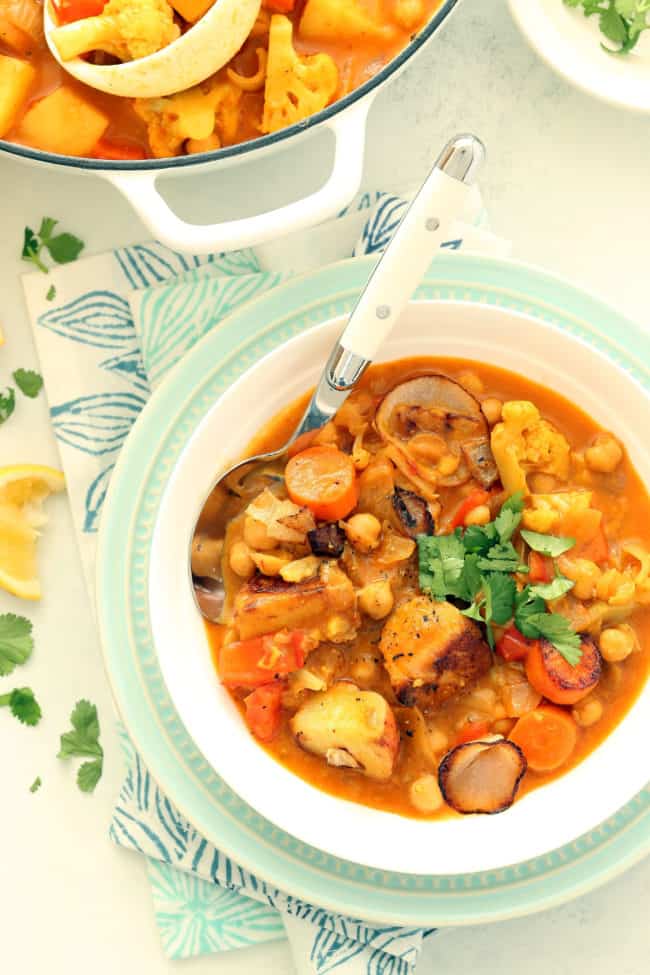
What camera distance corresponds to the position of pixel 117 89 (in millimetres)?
3023

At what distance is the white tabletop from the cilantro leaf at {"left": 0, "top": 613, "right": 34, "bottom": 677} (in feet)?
0.13

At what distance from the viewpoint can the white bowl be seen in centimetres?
306

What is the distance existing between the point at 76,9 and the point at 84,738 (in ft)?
7.62

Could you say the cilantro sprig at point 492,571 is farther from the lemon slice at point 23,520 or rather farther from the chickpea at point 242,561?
the lemon slice at point 23,520

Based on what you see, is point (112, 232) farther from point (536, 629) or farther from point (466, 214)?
point (536, 629)

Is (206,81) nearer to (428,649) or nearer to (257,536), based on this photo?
(257,536)

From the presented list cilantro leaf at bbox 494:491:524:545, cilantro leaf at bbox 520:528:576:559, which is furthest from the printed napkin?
cilantro leaf at bbox 520:528:576:559

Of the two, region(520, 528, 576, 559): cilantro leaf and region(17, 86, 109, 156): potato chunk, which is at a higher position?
region(17, 86, 109, 156): potato chunk

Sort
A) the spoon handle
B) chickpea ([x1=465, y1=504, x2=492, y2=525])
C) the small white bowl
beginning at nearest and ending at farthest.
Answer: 1. the spoon handle
2. chickpea ([x1=465, y1=504, x2=492, y2=525])
3. the small white bowl

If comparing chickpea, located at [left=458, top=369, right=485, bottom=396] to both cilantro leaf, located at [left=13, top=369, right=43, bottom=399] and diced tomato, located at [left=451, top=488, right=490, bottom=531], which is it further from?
cilantro leaf, located at [left=13, top=369, right=43, bottom=399]

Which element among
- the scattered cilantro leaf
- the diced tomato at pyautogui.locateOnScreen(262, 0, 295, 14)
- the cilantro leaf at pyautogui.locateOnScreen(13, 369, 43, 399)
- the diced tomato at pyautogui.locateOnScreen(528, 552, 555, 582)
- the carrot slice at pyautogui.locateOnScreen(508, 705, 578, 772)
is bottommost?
the scattered cilantro leaf

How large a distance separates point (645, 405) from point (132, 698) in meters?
1.77

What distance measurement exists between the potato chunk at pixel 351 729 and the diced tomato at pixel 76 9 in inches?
80.9

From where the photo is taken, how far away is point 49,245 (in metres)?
3.69
